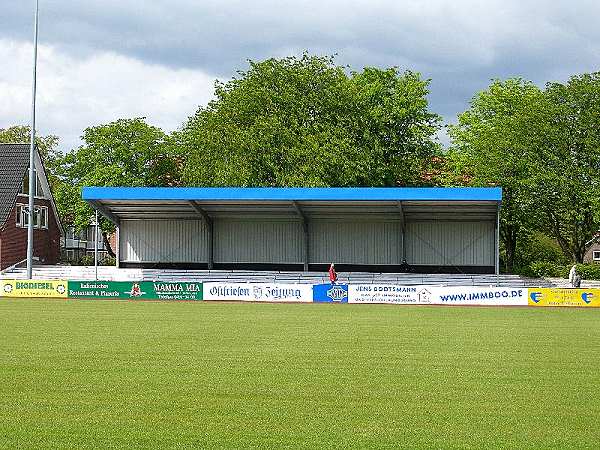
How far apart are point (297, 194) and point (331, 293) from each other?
8.73m

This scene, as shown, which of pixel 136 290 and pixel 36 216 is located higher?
pixel 36 216

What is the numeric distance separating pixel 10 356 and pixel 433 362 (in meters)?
8.15

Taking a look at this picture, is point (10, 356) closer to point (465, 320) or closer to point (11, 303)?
point (465, 320)

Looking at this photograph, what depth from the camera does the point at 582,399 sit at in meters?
12.6

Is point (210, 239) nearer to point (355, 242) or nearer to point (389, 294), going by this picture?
point (355, 242)

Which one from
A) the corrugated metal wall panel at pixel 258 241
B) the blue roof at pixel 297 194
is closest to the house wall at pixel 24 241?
the blue roof at pixel 297 194

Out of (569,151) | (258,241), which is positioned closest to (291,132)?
(258,241)

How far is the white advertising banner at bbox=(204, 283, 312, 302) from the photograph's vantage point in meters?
39.5

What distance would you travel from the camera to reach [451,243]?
173ft

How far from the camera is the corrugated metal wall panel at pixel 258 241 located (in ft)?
177

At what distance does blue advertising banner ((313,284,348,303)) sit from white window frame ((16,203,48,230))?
85.7 feet

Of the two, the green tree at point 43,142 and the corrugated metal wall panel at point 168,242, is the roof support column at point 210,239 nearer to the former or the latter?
the corrugated metal wall panel at point 168,242

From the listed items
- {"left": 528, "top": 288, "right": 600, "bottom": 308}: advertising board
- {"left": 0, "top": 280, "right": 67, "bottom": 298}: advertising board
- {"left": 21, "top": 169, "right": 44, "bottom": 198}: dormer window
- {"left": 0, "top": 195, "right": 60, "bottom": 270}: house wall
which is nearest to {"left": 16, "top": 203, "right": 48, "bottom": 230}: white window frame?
{"left": 0, "top": 195, "right": 60, "bottom": 270}: house wall

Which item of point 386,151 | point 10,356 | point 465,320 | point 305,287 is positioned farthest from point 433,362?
point 386,151
